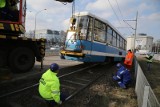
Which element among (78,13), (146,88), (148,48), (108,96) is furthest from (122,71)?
(148,48)

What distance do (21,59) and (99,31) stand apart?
5380mm

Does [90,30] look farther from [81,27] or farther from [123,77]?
[123,77]

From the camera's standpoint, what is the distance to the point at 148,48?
75.9 m

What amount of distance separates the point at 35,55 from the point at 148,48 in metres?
69.8

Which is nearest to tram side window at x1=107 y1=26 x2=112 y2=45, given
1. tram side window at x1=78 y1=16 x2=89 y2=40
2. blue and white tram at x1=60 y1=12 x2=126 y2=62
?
blue and white tram at x1=60 y1=12 x2=126 y2=62

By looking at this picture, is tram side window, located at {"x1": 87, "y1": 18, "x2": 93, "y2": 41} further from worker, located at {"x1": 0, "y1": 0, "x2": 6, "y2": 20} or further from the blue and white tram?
worker, located at {"x1": 0, "y1": 0, "x2": 6, "y2": 20}

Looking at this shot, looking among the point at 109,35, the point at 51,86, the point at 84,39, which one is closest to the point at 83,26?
the point at 84,39

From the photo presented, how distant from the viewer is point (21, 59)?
33.0 feet

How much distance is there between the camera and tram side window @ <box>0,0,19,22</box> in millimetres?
8426

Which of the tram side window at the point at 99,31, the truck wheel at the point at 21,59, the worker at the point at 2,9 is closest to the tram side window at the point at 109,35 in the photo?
the tram side window at the point at 99,31

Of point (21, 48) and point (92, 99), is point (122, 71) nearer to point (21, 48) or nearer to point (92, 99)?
point (92, 99)

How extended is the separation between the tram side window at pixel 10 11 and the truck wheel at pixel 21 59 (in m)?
1.63

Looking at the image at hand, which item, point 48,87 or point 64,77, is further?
point 64,77

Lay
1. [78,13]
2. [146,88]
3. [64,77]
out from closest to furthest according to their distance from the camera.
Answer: [146,88] < [64,77] < [78,13]
